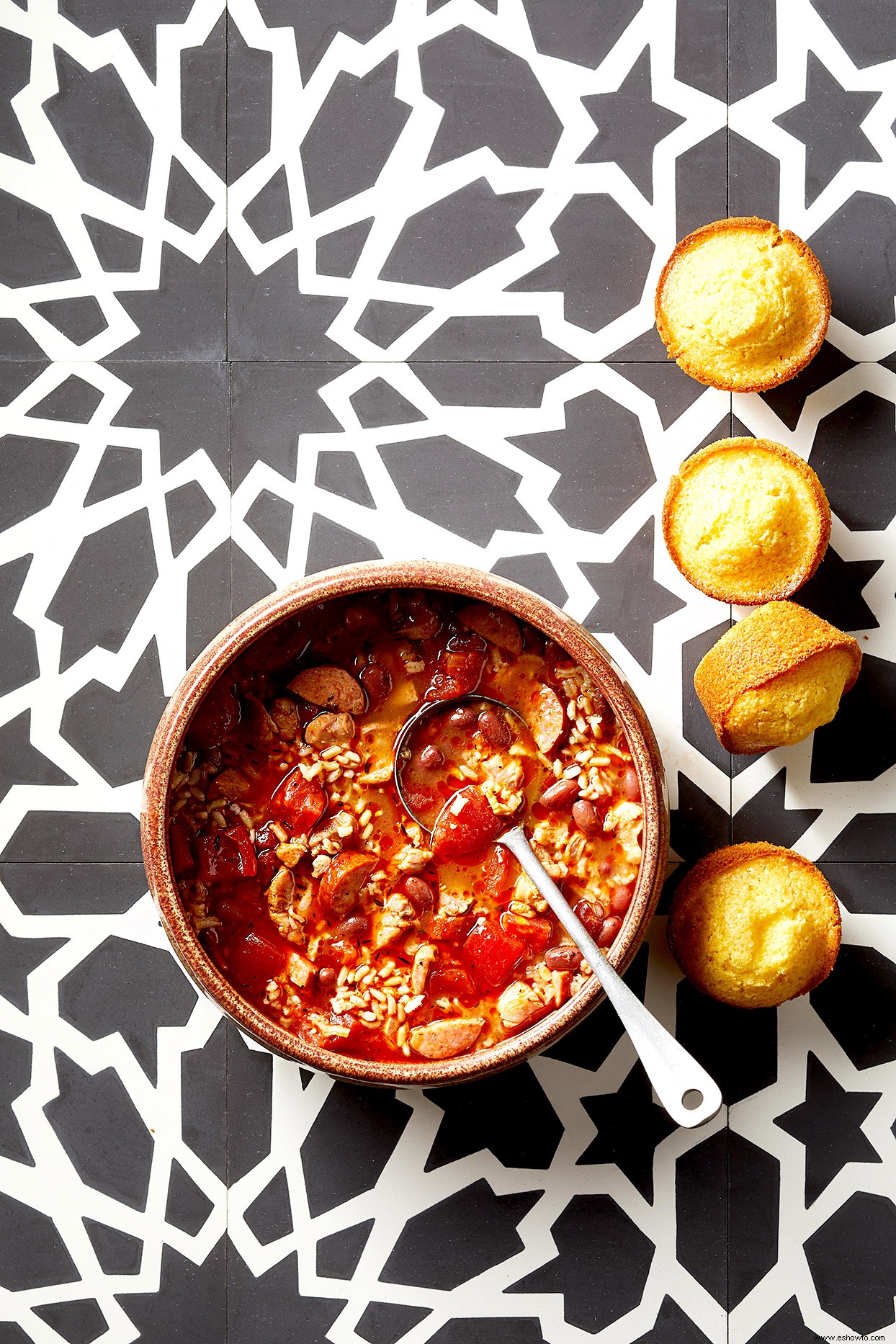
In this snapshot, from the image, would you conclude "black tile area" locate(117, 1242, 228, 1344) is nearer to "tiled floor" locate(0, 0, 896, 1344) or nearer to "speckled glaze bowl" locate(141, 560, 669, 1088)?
"tiled floor" locate(0, 0, 896, 1344)

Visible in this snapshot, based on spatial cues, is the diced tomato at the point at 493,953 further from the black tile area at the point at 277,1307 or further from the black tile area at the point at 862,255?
the black tile area at the point at 862,255

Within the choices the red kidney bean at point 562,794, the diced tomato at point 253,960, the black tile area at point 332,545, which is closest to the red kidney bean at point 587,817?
the red kidney bean at point 562,794

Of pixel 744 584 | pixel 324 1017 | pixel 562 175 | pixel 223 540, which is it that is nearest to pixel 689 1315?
pixel 324 1017

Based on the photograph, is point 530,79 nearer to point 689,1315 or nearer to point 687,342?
point 687,342

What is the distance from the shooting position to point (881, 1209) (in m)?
2.30

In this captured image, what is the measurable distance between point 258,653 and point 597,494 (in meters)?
0.83

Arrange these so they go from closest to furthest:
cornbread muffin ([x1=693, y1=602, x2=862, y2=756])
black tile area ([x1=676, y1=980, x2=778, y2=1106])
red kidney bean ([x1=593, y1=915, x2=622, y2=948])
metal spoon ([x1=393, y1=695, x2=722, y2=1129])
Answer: metal spoon ([x1=393, y1=695, x2=722, y2=1129]), red kidney bean ([x1=593, y1=915, x2=622, y2=948]), cornbread muffin ([x1=693, y1=602, x2=862, y2=756]), black tile area ([x1=676, y1=980, x2=778, y2=1106])

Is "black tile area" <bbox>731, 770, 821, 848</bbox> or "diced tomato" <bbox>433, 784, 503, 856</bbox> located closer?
"diced tomato" <bbox>433, 784, 503, 856</bbox>

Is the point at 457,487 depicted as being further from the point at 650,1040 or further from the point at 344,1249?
the point at 344,1249

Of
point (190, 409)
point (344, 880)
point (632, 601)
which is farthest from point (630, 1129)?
point (190, 409)

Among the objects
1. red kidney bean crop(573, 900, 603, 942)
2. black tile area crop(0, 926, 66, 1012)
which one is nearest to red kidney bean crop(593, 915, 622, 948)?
red kidney bean crop(573, 900, 603, 942)

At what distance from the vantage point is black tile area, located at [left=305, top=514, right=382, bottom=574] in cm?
227

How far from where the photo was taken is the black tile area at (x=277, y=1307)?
2.30 meters

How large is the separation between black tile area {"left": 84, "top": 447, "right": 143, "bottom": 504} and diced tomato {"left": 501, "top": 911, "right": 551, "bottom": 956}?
1267mm
